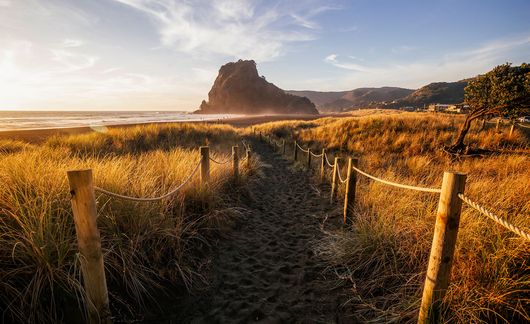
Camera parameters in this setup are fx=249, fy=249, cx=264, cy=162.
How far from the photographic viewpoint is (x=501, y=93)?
385 inches

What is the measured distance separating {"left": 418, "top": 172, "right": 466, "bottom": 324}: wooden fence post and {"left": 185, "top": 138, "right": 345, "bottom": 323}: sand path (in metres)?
0.93

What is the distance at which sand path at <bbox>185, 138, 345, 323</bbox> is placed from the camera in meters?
2.70

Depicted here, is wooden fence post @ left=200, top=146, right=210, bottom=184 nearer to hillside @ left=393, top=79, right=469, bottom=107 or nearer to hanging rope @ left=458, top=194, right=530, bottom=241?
hanging rope @ left=458, top=194, right=530, bottom=241

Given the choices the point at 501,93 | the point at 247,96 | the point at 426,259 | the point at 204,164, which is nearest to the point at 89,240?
the point at 204,164

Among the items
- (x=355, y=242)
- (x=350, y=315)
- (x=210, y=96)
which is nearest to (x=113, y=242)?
(x=350, y=315)

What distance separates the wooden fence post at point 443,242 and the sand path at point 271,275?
0.93 metres

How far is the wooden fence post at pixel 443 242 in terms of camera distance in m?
1.88

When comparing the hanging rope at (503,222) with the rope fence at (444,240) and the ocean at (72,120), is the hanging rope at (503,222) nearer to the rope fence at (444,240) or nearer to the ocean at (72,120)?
the rope fence at (444,240)

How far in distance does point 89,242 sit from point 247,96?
142423mm

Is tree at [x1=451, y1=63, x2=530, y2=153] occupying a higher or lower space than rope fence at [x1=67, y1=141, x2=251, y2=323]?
higher

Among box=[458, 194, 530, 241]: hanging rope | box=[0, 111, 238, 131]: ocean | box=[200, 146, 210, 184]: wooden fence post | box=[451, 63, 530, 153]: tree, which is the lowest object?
box=[0, 111, 238, 131]: ocean

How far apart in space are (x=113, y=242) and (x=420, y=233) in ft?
12.4

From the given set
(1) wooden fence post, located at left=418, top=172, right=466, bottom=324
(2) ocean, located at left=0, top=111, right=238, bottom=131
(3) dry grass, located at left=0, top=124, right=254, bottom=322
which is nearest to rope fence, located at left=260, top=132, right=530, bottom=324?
(1) wooden fence post, located at left=418, top=172, right=466, bottom=324

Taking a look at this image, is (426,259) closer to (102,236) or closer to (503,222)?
(503,222)
